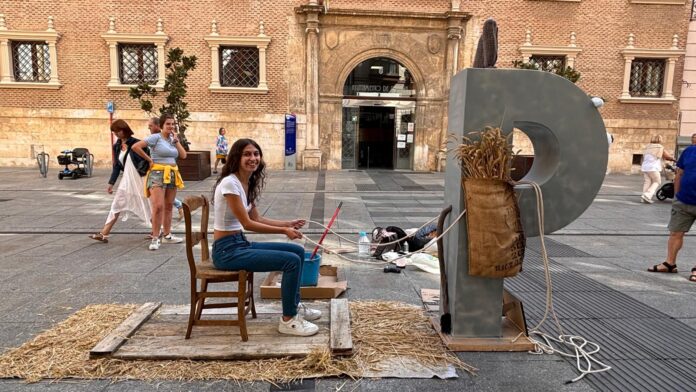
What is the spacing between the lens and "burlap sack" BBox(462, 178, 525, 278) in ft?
11.0

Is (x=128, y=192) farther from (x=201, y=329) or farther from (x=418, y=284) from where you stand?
(x=418, y=284)

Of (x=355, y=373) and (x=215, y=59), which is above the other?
(x=215, y=59)

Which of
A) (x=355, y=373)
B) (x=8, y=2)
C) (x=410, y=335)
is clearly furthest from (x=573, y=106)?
(x=8, y=2)

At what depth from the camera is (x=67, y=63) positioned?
1817 centimetres

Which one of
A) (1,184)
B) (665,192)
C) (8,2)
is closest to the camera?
(665,192)

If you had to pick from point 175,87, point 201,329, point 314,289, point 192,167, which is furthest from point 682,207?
point 175,87

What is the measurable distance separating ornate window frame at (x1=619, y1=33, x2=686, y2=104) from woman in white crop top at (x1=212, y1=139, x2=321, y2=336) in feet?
67.3

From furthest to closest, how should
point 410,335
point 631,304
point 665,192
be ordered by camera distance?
1. point 665,192
2. point 631,304
3. point 410,335

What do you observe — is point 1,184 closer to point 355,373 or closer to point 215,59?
point 215,59

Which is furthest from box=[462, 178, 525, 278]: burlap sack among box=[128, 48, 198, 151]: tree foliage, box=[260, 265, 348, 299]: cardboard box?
box=[128, 48, 198, 151]: tree foliage

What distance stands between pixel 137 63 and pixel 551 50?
1716 cm

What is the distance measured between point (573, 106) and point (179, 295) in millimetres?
4040

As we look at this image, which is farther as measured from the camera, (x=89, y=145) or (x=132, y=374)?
(x=89, y=145)

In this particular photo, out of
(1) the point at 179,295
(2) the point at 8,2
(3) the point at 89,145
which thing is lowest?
(1) the point at 179,295
